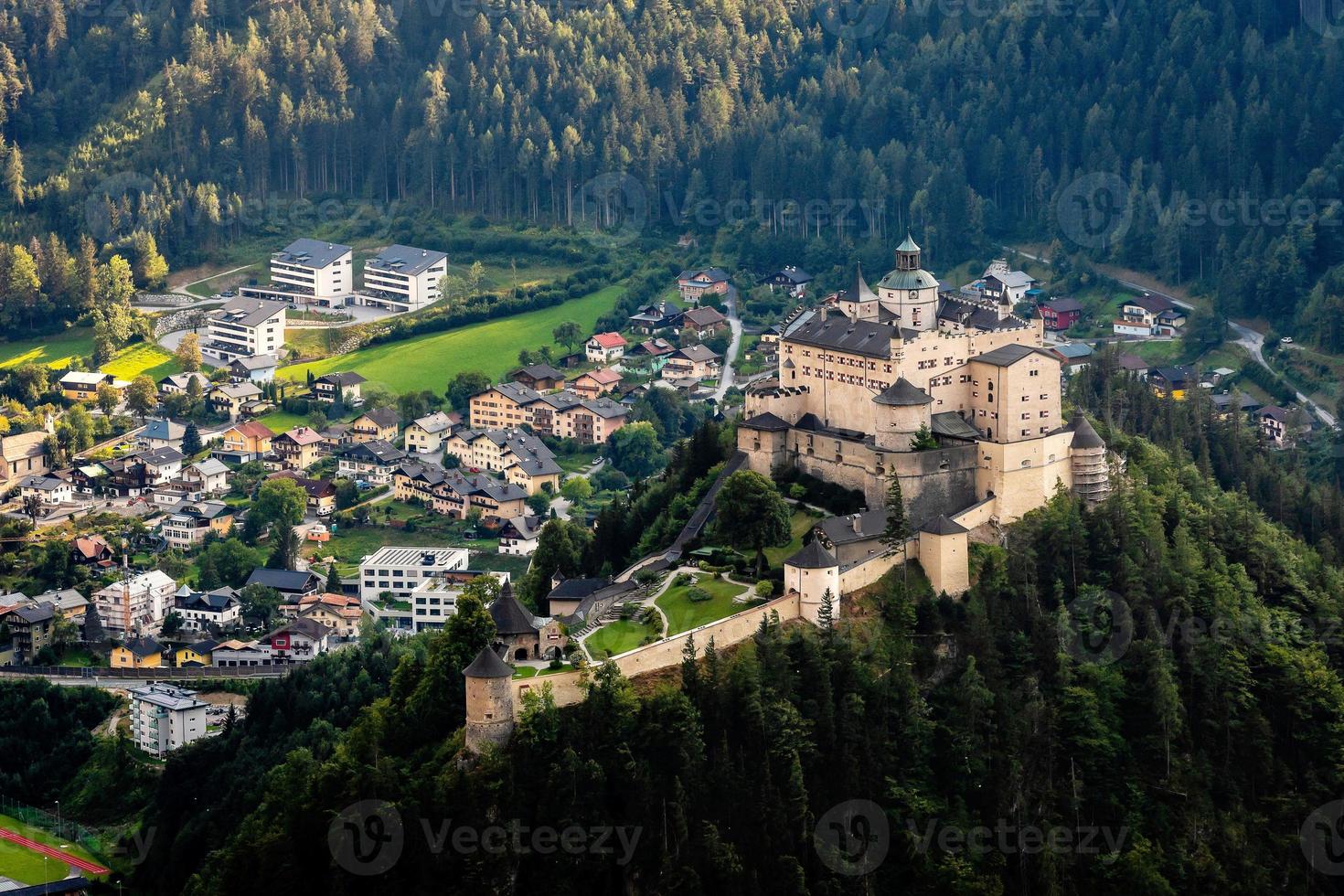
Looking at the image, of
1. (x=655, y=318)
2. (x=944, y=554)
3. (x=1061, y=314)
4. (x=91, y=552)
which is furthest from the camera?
(x=655, y=318)

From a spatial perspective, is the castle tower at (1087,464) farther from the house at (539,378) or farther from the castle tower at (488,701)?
the house at (539,378)

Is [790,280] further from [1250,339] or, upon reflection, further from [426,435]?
[426,435]

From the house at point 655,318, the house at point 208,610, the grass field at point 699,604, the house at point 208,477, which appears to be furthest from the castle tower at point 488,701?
the house at point 655,318

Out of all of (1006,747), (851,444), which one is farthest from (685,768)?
(851,444)

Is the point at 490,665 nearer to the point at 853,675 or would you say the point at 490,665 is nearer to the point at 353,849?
the point at 353,849

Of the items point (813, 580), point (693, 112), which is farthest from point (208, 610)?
point (693, 112)

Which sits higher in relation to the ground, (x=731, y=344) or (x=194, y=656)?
(x=731, y=344)
